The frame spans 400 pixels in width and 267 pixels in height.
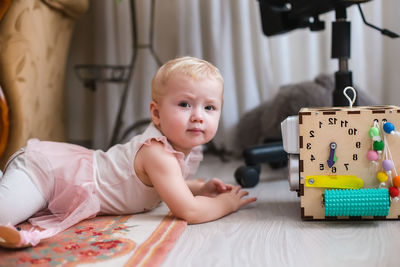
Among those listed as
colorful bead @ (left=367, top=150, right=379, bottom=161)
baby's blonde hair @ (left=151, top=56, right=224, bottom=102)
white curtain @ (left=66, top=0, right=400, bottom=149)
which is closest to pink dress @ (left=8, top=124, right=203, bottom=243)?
baby's blonde hair @ (left=151, top=56, right=224, bottom=102)

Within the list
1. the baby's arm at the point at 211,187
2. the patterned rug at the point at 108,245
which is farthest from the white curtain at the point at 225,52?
the patterned rug at the point at 108,245

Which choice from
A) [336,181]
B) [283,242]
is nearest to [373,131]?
[336,181]

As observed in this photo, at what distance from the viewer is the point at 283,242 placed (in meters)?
0.90

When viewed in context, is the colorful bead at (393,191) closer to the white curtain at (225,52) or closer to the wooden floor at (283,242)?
the wooden floor at (283,242)

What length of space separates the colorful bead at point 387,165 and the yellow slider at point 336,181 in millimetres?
56

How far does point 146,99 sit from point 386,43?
1219mm

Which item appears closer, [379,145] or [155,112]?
[379,145]

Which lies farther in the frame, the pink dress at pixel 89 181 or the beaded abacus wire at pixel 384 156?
the pink dress at pixel 89 181

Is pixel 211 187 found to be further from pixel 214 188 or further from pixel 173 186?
pixel 173 186

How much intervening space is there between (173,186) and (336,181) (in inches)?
14.1

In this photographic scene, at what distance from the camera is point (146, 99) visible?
2.46m

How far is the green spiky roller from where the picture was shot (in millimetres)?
959

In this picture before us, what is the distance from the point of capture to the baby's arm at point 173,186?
1.04m

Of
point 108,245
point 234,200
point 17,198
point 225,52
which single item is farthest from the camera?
point 225,52
